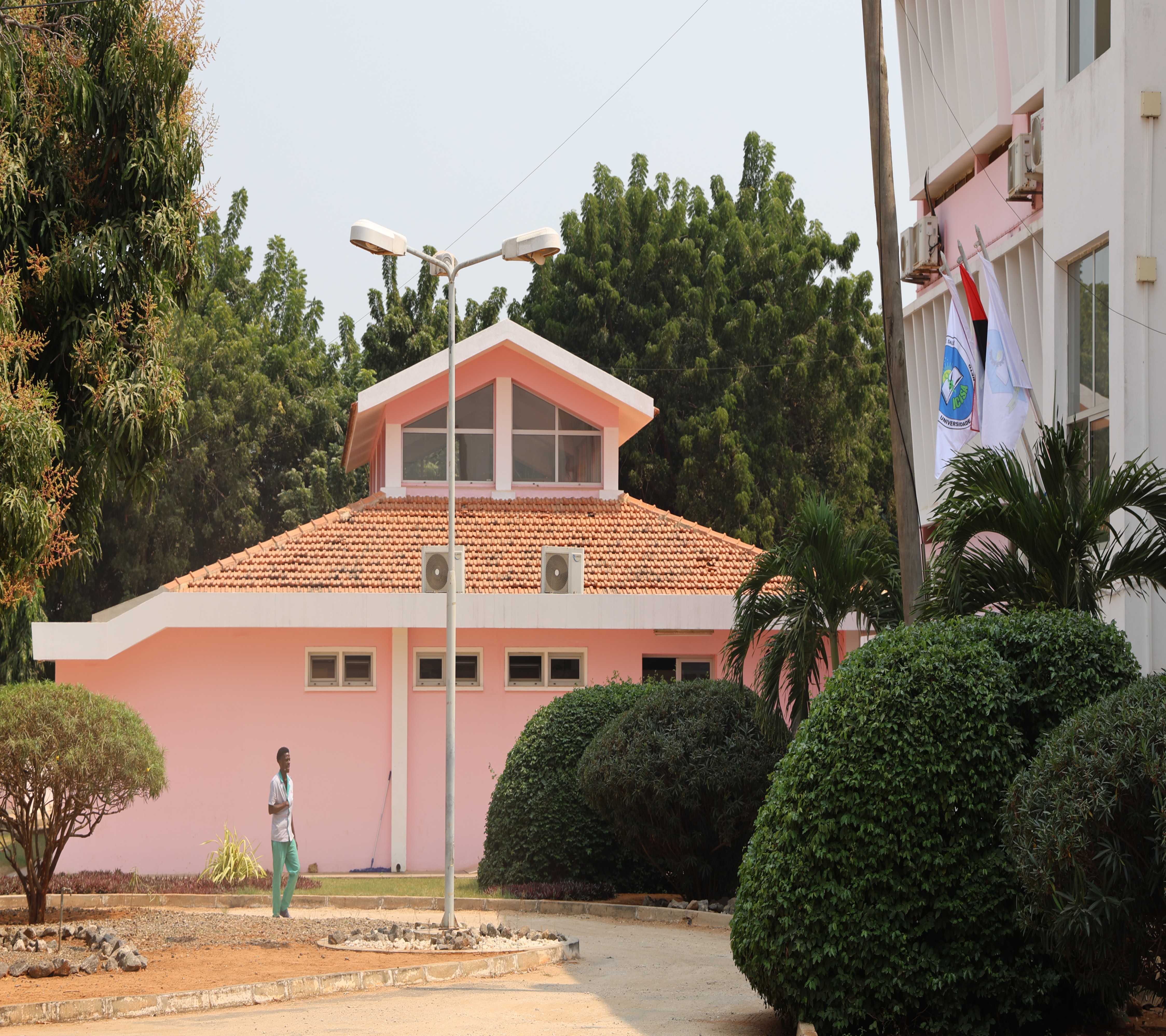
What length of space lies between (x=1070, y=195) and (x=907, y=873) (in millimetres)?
8132

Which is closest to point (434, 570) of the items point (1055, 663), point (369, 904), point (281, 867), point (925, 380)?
point (369, 904)

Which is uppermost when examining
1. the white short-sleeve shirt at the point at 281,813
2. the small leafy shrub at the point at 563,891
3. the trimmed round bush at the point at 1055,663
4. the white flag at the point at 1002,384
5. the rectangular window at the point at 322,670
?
the white flag at the point at 1002,384

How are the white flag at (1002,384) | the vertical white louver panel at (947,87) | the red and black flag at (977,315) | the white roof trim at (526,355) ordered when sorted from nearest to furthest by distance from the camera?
the white flag at (1002,384) → the red and black flag at (977,315) → the vertical white louver panel at (947,87) → the white roof trim at (526,355)

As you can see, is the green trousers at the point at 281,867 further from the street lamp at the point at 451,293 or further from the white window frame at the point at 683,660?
the white window frame at the point at 683,660

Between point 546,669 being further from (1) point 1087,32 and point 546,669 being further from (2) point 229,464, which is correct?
(2) point 229,464

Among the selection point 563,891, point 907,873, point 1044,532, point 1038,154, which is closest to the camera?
point 907,873

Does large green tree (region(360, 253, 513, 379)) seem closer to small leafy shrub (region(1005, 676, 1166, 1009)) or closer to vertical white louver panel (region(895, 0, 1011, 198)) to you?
vertical white louver panel (region(895, 0, 1011, 198))

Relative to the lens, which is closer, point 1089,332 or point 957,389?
point 1089,332

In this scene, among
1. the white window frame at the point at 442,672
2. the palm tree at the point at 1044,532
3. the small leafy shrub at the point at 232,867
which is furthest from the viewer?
the white window frame at the point at 442,672

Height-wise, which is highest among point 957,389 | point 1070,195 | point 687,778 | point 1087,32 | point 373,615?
point 1087,32

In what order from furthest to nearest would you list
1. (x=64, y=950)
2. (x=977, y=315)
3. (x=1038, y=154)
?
(x=977, y=315), (x=1038, y=154), (x=64, y=950)

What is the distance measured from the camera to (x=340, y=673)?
22.7 m

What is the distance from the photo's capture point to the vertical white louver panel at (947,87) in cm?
1738

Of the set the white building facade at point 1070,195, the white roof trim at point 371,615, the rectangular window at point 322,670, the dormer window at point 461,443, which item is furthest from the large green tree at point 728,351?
the white building facade at point 1070,195
